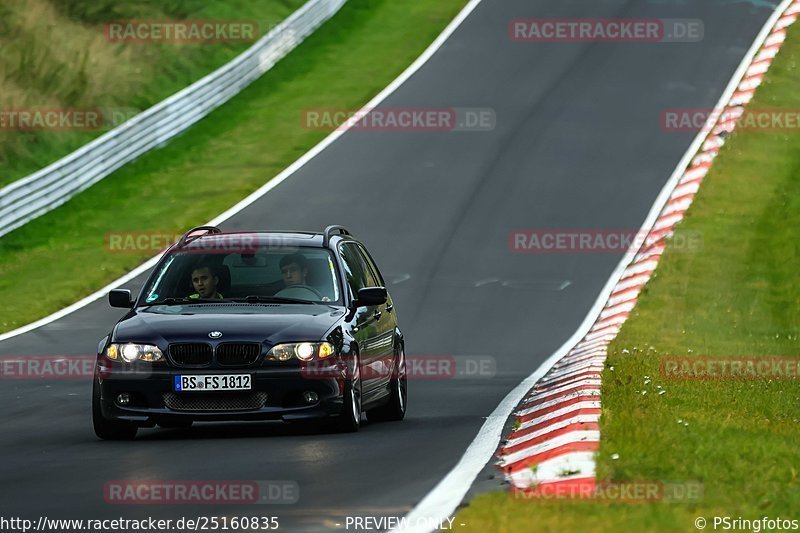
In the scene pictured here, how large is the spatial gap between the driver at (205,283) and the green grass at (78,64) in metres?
17.1

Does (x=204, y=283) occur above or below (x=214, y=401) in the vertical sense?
above

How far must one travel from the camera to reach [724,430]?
10.1 m

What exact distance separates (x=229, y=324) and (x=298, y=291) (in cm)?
101

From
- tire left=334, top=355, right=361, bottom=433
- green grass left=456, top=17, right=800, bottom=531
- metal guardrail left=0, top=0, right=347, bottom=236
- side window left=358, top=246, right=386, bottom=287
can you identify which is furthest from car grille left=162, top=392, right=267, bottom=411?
metal guardrail left=0, top=0, right=347, bottom=236

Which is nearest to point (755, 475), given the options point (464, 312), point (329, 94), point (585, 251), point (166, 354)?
point (166, 354)

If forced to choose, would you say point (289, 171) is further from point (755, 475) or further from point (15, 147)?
point (755, 475)

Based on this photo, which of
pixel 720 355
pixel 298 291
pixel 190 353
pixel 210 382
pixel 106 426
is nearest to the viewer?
pixel 210 382

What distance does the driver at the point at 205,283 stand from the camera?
1191cm

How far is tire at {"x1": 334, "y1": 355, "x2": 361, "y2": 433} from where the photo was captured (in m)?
11.1

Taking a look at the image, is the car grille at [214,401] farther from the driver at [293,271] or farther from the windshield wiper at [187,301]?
the driver at [293,271]

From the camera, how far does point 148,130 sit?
99.3 feet

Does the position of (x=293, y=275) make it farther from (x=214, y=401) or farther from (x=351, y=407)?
(x=214, y=401)

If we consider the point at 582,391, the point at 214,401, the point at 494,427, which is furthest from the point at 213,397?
the point at 582,391

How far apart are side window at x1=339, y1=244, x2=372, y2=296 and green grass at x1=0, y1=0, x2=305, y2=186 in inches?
640
